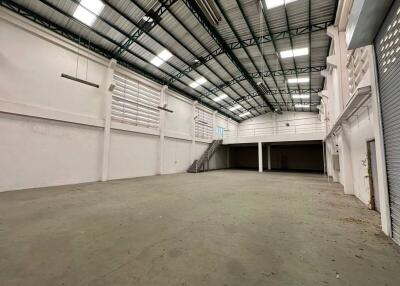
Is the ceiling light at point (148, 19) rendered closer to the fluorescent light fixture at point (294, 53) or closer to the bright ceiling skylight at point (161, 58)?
the bright ceiling skylight at point (161, 58)

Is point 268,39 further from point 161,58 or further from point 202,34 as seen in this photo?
→ point 161,58

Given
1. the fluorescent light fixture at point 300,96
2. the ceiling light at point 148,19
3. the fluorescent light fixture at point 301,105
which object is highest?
the ceiling light at point 148,19

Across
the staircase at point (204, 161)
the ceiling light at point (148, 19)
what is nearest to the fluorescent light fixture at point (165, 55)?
the ceiling light at point (148, 19)

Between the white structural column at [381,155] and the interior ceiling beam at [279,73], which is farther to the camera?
the interior ceiling beam at [279,73]

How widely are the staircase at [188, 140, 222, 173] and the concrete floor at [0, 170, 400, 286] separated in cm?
1031

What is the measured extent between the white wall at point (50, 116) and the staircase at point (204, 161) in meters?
5.59

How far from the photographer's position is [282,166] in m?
19.7

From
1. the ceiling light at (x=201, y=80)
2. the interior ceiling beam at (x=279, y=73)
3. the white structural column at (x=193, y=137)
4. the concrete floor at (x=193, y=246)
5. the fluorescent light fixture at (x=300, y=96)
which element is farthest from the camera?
the fluorescent light fixture at (x=300, y=96)

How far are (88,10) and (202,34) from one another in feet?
16.5

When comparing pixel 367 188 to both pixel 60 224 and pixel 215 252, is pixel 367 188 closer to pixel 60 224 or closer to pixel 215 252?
pixel 215 252

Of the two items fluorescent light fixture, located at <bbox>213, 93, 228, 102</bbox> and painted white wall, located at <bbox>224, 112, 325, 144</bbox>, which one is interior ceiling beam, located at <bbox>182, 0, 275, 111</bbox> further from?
painted white wall, located at <bbox>224, 112, 325, 144</bbox>

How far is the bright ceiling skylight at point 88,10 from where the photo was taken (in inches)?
259

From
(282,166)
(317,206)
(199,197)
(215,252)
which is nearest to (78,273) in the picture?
(215,252)

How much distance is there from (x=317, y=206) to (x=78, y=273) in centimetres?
535
